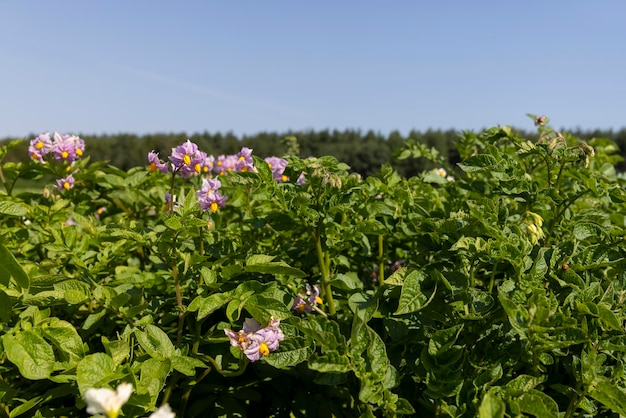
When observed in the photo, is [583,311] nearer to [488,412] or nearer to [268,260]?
[488,412]

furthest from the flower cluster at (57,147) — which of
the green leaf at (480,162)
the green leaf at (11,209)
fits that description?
the green leaf at (480,162)

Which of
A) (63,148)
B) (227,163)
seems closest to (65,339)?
(63,148)

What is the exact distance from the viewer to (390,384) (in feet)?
3.76

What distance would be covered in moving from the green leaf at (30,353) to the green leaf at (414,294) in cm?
76

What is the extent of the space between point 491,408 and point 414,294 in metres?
0.37

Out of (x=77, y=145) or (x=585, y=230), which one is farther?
(x=77, y=145)

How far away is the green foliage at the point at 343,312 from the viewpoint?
1.15 metres

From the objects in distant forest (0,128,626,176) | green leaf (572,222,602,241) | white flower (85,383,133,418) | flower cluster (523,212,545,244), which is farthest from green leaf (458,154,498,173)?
distant forest (0,128,626,176)

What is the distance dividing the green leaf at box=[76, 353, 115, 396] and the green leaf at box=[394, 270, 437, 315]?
615 millimetres

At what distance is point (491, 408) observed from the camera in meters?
0.96

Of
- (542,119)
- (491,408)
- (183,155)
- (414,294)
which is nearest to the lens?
(491,408)

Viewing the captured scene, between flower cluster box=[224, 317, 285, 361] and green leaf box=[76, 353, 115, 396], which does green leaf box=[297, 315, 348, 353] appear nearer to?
flower cluster box=[224, 317, 285, 361]

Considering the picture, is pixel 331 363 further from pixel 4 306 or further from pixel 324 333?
pixel 4 306

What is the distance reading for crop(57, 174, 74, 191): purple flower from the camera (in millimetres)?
2346
